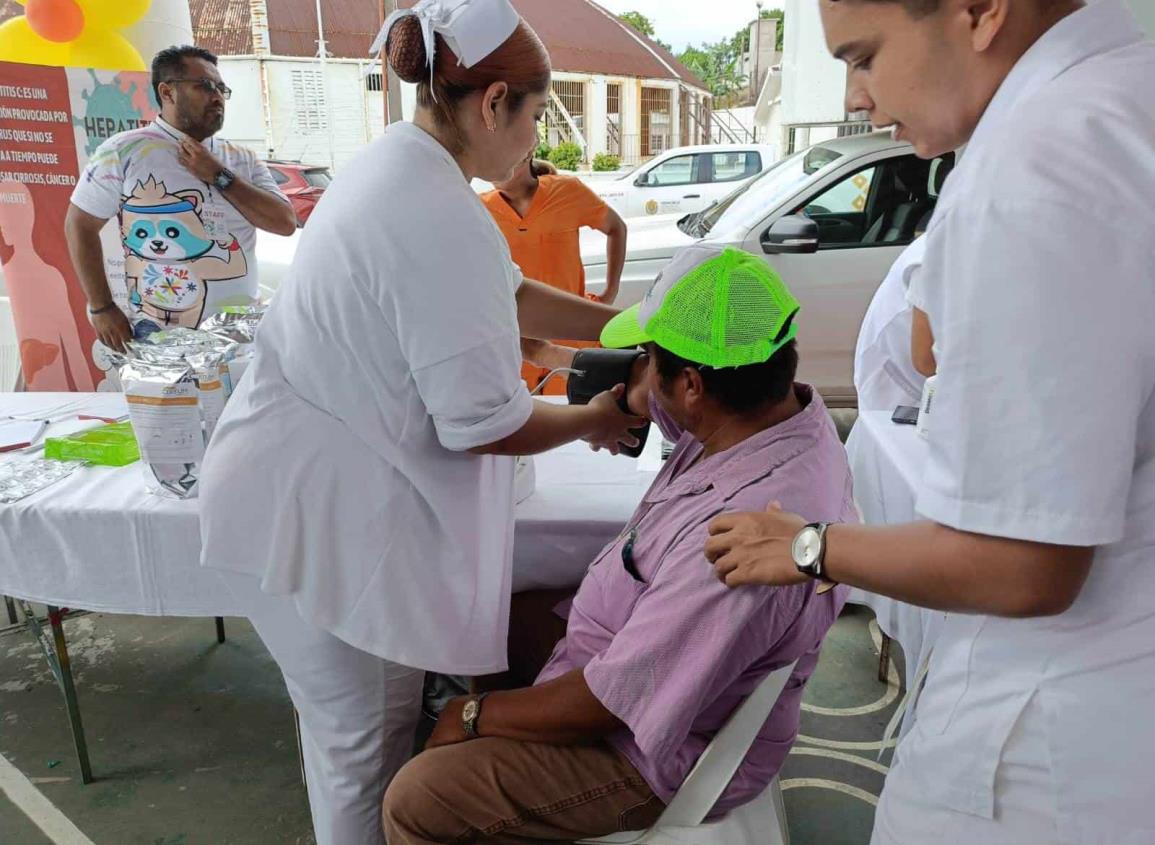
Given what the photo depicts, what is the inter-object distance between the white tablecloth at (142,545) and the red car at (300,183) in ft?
24.2

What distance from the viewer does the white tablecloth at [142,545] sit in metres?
1.71

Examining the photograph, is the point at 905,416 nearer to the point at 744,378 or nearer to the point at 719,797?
the point at 744,378

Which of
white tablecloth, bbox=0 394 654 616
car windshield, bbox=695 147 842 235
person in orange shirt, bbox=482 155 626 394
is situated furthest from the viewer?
car windshield, bbox=695 147 842 235

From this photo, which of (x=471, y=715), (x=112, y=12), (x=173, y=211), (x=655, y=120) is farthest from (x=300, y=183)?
(x=655, y=120)

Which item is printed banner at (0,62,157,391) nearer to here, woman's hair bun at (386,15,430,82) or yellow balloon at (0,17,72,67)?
yellow balloon at (0,17,72,67)

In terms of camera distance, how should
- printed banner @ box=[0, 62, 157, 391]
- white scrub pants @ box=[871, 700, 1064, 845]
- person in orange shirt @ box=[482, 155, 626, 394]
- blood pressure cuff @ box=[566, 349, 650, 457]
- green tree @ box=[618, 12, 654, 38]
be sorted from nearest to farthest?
white scrub pants @ box=[871, 700, 1064, 845] → blood pressure cuff @ box=[566, 349, 650, 457] → person in orange shirt @ box=[482, 155, 626, 394] → printed banner @ box=[0, 62, 157, 391] → green tree @ box=[618, 12, 654, 38]

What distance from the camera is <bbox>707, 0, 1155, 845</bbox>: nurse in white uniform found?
63 centimetres

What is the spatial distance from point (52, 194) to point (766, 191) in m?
3.70

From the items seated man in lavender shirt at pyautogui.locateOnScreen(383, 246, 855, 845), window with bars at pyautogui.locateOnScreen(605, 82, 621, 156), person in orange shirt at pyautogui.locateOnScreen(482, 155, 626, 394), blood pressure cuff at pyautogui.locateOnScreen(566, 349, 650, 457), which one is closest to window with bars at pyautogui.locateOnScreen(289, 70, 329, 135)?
window with bars at pyautogui.locateOnScreen(605, 82, 621, 156)

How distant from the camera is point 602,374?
1.61 meters

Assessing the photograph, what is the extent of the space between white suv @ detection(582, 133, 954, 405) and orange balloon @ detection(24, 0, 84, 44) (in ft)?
8.88

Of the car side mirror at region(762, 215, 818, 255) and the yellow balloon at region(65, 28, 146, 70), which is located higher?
the yellow balloon at region(65, 28, 146, 70)

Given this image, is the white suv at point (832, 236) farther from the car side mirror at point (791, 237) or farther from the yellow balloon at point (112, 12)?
the yellow balloon at point (112, 12)

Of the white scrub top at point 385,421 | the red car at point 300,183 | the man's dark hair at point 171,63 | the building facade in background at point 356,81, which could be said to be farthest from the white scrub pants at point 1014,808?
the building facade in background at point 356,81
